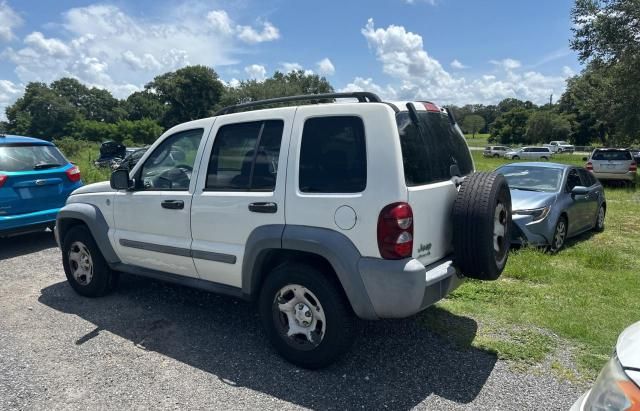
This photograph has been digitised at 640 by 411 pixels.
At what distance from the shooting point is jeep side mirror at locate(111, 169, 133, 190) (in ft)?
14.7

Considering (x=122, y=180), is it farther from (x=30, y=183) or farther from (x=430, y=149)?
(x=30, y=183)

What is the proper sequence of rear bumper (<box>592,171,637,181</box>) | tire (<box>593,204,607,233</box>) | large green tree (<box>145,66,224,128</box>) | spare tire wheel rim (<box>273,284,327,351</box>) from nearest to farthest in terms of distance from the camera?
1. spare tire wheel rim (<box>273,284,327,351</box>)
2. tire (<box>593,204,607,233</box>)
3. rear bumper (<box>592,171,637,181</box>)
4. large green tree (<box>145,66,224,128</box>)

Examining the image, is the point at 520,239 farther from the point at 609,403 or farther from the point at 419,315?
the point at 609,403

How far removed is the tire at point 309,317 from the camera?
327cm

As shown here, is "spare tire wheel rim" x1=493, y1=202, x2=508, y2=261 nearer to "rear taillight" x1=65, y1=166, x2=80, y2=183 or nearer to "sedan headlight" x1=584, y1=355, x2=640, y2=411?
"sedan headlight" x1=584, y1=355, x2=640, y2=411

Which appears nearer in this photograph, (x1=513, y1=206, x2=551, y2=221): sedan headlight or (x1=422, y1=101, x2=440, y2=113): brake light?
(x1=422, y1=101, x2=440, y2=113): brake light

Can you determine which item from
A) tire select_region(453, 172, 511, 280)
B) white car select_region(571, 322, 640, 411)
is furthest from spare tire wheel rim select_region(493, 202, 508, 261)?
white car select_region(571, 322, 640, 411)

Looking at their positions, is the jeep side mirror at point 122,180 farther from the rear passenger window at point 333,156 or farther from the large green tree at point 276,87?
the large green tree at point 276,87

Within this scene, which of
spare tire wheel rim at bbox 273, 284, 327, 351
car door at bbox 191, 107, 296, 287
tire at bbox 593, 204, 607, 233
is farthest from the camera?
tire at bbox 593, 204, 607, 233

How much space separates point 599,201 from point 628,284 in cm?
430

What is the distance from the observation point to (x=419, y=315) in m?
4.45

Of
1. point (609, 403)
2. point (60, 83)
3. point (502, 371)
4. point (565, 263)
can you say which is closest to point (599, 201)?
point (565, 263)

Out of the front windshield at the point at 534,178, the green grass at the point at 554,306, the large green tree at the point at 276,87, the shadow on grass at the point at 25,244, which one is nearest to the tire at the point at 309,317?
the green grass at the point at 554,306

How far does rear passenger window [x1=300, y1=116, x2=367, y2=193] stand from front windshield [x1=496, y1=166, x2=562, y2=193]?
16.6ft
